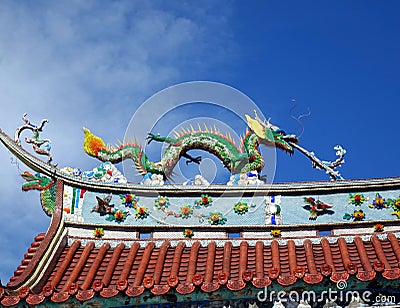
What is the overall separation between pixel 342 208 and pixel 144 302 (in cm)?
409

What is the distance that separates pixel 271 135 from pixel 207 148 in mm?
1213

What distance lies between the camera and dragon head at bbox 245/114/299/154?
43.0 feet

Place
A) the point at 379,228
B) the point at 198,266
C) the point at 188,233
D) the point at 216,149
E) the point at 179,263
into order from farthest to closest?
1. the point at 216,149
2. the point at 188,233
3. the point at 379,228
4. the point at 179,263
5. the point at 198,266

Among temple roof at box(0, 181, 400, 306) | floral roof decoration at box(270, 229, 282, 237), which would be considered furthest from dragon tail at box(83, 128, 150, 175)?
floral roof decoration at box(270, 229, 282, 237)

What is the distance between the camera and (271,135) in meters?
13.2

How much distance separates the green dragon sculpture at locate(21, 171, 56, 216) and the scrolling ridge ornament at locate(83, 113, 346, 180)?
3.50 ft

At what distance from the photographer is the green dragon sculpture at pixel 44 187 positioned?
1189cm

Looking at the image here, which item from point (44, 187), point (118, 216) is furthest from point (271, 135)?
point (44, 187)

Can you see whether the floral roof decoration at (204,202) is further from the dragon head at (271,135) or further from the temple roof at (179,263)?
the dragon head at (271,135)

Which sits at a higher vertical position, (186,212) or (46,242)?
(186,212)

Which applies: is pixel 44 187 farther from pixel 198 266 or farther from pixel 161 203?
pixel 198 266

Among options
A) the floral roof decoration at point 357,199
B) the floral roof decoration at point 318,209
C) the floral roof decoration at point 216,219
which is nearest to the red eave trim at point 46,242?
the floral roof decoration at point 216,219

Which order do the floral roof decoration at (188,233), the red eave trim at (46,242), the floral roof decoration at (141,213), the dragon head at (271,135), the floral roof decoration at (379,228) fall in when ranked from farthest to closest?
the dragon head at (271,135), the floral roof decoration at (141,213), the floral roof decoration at (188,233), the floral roof decoration at (379,228), the red eave trim at (46,242)

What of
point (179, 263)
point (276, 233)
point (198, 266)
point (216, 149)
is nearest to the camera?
point (198, 266)
